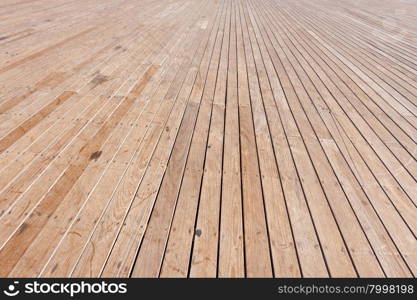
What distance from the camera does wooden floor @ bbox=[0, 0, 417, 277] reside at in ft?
4.42

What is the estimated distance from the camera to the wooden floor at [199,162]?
1346mm

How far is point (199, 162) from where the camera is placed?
1950mm

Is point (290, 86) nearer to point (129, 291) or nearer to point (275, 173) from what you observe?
point (275, 173)

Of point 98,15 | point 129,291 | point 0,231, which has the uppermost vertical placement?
point 98,15

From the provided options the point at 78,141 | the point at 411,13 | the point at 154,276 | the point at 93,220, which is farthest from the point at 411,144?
the point at 411,13

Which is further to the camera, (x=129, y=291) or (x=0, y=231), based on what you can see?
(x=0, y=231)

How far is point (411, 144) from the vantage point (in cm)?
239

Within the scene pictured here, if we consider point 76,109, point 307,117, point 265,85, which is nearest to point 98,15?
point 76,109

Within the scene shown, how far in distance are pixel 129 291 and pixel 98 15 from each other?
274 inches

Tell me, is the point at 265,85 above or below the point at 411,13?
below

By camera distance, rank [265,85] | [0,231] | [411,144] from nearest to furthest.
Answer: [0,231] < [411,144] < [265,85]

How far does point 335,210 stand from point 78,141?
2231 millimetres

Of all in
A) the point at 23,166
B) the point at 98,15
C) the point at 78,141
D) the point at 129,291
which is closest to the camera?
the point at 129,291

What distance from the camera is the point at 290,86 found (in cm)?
333
